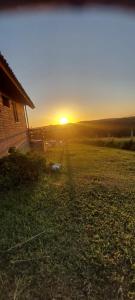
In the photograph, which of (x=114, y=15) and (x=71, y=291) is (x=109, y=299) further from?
(x=114, y=15)

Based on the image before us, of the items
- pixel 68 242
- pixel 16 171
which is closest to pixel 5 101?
pixel 16 171

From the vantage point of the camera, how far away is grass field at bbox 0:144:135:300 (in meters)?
1.61

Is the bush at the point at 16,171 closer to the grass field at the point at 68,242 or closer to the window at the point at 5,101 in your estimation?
the grass field at the point at 68,242

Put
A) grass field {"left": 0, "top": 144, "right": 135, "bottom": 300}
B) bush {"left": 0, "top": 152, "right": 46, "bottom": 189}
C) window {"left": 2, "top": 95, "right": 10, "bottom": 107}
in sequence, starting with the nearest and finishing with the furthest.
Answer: grass field {"left": 0, "top": 144, "right": 135, "bottom": 300} < bush {"left": 0, "top": 152, "right": 46, "bottom": 189} < window {"left": 2, "top": 95, "right": 10, "bottom": 107}

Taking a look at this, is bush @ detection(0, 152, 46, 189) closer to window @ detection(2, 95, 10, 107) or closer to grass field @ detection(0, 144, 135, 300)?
grass field @ detection(0, 144, 135, 300)

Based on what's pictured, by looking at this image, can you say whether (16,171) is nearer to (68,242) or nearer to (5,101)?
(68,242)

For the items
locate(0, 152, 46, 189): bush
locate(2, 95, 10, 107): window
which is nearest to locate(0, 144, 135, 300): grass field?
locate(0, 152, 46, 189): bush

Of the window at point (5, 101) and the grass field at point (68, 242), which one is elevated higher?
the window at point (5, 101)

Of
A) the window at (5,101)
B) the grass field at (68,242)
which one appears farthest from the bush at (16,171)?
the window at (5,101)

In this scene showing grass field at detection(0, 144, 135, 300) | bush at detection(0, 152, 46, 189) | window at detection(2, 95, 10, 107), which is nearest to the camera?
grass field at detection(0, 144, 135, 300)

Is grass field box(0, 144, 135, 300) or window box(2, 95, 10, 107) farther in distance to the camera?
window box(2, 95, 10, 107)

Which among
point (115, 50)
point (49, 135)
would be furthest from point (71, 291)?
point (49, 135)

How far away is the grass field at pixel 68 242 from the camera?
161cm

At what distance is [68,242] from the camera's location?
7.13 feet
